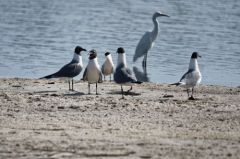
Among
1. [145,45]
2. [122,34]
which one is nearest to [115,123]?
[145,45]

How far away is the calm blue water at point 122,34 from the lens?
73.5 feet

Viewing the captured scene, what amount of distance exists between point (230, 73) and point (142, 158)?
13012 millimetres

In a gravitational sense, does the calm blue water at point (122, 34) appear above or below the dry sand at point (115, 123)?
above

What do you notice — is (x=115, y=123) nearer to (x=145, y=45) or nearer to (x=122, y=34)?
(x=145, y=45)

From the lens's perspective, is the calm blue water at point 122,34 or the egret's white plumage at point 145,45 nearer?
the calm blue water at point 122,34

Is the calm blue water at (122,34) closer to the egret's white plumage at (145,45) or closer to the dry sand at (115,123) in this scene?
the egret's white plumage at (145,45)

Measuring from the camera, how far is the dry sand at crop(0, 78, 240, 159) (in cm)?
986

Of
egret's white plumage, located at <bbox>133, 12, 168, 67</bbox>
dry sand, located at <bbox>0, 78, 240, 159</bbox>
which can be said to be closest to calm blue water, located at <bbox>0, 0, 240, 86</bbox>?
egret's white plumage, located at <bbox>133, 12, 168, 67</bbox>

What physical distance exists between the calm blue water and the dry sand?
15.4ft

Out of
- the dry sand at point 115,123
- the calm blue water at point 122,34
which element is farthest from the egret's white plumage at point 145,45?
the dry sand at point 115,123

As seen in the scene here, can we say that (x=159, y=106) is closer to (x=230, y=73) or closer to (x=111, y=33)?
(x=230, y=73)

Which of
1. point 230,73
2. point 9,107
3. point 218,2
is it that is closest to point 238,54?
point 230,73

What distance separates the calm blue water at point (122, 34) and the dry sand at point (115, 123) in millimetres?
4701

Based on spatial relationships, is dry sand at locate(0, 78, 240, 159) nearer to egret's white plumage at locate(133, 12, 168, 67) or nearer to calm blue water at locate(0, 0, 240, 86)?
calm blue water at locate(0, 0, 240, 86)
